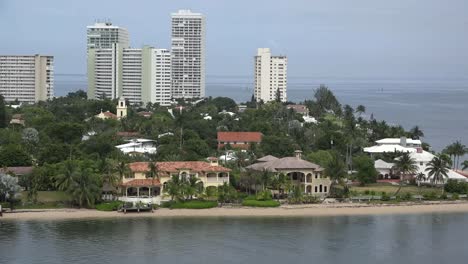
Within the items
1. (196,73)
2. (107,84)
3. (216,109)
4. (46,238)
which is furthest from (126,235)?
(196,73)

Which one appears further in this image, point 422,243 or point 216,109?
point 216,109

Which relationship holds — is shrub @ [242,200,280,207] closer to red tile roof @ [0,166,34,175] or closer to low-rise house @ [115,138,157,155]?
red tile roof @ [0,166,34,175]

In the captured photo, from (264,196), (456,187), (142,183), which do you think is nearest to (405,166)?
(456,187)

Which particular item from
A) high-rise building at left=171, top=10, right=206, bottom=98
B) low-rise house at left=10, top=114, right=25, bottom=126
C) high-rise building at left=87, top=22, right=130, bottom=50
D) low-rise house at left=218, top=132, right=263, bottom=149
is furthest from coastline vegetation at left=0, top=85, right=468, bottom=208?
high-rise building at left=171, top=10, right=206, bottom=98

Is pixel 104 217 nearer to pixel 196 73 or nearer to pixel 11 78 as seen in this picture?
pixel 11 78

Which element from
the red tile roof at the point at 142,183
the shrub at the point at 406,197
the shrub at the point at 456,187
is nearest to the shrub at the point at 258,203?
the red tile roof at the point at 142,183

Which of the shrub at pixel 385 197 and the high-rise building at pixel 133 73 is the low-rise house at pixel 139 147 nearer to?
the shrub at pixel 385 197

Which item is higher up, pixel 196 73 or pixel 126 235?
pixel 196 73
